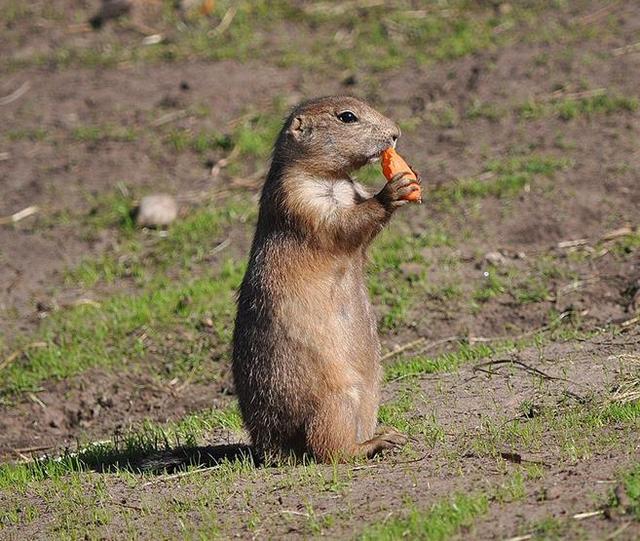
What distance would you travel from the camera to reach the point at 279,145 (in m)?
6.54

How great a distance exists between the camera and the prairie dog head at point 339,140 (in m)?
6.40

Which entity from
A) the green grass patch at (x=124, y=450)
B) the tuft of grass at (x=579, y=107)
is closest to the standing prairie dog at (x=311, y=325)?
the green grass patch at (x=124, y=450)

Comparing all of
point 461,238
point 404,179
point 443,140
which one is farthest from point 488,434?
point 443,140

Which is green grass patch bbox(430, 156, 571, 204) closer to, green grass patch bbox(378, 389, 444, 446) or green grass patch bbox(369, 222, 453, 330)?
green grass patch bbox(369, 222, 453, 330)

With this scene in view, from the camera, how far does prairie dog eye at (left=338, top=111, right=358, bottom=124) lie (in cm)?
643

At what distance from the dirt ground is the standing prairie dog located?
0.26 meters

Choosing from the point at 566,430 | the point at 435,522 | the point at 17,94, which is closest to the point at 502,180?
the point at 566,430

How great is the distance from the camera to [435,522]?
187 inches

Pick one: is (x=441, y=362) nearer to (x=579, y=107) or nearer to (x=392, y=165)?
(x=392, y=165)

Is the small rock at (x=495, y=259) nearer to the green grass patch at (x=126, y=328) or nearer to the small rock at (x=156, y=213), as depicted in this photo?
the green grass patch at (x=126, y=328)

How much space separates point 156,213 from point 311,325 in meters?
4.90

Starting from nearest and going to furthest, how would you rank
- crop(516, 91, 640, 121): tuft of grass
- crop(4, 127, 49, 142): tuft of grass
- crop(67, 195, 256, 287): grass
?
crop(67, 195, 256, 287): grass, crop(516, 91, 640, 121): tuft of grass, crop(4, 127, 49, 142): tuft of grass

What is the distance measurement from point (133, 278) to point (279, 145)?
385 cm

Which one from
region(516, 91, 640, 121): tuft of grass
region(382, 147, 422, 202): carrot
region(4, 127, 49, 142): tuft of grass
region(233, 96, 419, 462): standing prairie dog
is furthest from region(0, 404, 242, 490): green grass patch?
region(4, 127, 49, 142): tuft of grass
